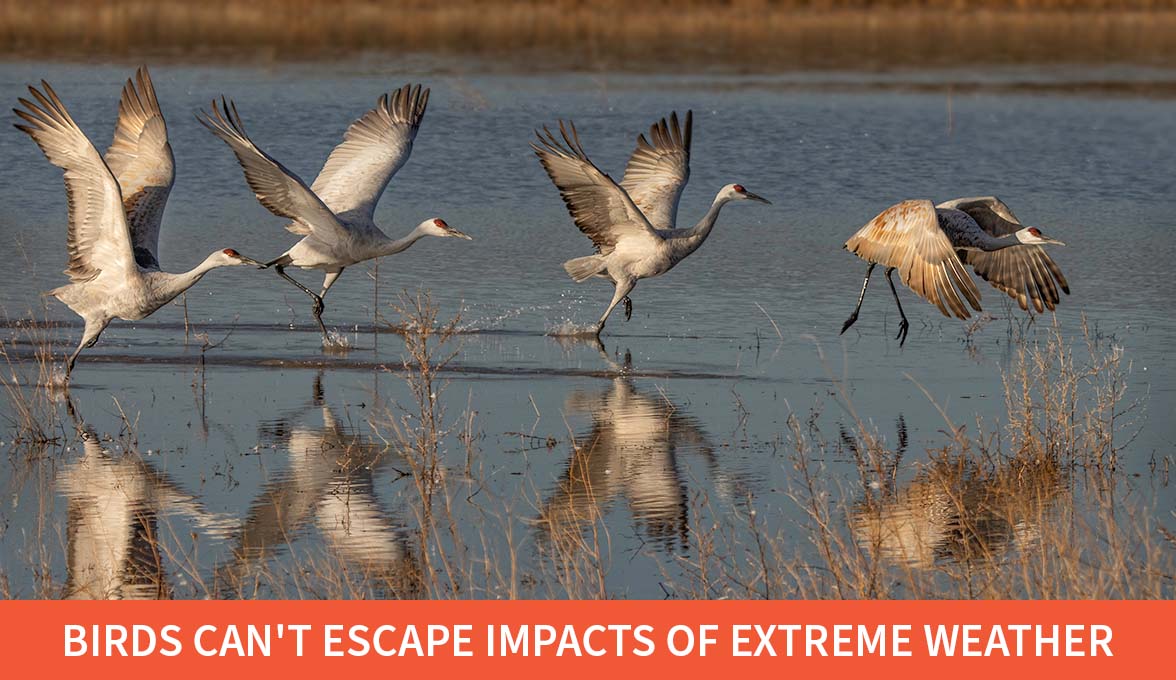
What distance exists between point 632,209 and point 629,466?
3927 mm

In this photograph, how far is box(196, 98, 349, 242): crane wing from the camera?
36.1 ft

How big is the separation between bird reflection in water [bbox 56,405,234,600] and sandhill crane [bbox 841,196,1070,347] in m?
4.65

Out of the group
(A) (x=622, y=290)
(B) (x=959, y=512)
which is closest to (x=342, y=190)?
(A) (x=622, y=290)

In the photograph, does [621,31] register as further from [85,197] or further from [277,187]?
[85,197]

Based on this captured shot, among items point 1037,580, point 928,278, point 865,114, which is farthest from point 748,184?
point 1037,580

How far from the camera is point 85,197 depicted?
34.1 feet

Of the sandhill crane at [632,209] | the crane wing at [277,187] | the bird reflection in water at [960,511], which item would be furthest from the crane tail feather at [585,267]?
the bird reflection in water at [960,511]

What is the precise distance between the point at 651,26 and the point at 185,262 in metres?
22.8

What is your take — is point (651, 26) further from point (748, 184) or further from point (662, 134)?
point (662, 134)

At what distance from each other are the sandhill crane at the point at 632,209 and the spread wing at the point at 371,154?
0.94 m

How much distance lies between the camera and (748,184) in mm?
19938

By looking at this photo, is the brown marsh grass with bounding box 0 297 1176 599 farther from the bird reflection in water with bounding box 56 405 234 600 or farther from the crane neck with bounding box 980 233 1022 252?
the crane neck with bounding box 980 233 1022 252

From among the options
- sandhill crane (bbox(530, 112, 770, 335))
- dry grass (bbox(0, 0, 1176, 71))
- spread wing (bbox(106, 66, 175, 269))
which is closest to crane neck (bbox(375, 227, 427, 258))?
sandhill crane (bbox(530, 112, 770, 335))

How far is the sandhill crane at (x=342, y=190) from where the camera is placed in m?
11.3
